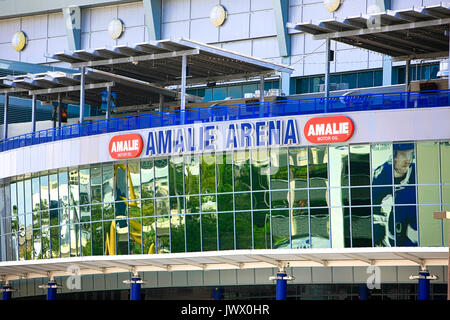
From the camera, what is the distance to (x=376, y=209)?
3784 cm

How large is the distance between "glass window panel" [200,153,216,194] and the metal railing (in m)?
1.66

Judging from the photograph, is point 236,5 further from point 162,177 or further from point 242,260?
point 242,260

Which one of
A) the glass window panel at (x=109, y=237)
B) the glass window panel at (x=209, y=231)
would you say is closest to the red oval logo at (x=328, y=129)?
the glass window panel at (x=209, y=231)

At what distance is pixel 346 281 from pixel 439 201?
33.6ft

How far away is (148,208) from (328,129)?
9.65m

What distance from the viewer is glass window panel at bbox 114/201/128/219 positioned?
4362 cm

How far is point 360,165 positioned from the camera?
124 ft

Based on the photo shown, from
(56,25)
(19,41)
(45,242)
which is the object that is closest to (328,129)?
(45,242)

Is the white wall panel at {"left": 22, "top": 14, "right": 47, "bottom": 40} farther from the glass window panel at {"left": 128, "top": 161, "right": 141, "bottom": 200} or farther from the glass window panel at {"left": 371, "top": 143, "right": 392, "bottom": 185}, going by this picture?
the glass window panel at {"left": 371, "top": 143, "right": 392, "bottom": 185}

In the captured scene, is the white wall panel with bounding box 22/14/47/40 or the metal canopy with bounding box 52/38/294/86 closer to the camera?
the metal canopy with bounding box 52/38/294/86

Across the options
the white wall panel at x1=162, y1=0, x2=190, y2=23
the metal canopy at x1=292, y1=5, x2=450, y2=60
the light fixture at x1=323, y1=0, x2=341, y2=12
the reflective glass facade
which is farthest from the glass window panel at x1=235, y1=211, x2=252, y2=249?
the white wall panel at x1=162, y1=0, x2=190, y2=23

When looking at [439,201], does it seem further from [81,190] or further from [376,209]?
[81,190]
